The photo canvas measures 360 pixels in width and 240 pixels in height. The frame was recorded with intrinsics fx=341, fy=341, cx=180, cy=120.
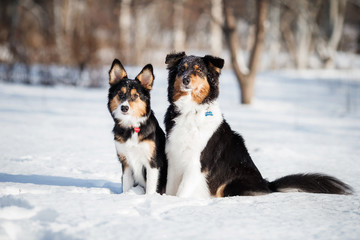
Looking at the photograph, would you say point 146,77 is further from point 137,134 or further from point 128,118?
point 137,134

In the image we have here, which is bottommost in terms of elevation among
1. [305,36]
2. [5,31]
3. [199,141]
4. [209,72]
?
[199,141]

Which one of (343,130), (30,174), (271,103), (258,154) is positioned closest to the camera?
(30,174)

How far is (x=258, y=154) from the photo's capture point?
6.54 metres

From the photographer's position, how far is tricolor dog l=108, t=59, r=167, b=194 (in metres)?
3.84

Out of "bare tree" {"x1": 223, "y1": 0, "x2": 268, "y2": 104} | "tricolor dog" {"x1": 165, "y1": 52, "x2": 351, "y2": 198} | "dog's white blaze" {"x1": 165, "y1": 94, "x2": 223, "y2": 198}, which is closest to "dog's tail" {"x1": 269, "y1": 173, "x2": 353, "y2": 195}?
"tricolor dog" {"x1": 165, "y1": 52, "x2": 351, "y2": 198}

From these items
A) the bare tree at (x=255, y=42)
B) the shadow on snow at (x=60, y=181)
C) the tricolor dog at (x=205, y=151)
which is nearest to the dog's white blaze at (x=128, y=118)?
the tricolor dog at (x=205, y=151)

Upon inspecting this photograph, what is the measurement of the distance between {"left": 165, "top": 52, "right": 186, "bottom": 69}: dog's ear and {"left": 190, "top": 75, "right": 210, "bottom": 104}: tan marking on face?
0.41 metres

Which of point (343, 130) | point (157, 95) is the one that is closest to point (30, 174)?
point (343, 130)

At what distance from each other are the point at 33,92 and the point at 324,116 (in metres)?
11.5

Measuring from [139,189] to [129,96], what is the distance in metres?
1.11

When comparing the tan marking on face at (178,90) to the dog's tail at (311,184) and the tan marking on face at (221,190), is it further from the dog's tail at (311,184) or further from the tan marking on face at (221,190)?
the dog's tail at (311,184)

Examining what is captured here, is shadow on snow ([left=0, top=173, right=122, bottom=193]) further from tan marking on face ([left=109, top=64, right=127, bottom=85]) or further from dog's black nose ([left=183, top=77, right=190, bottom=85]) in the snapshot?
dog's black nose ([left=183, top=77, right=190, bottom=85])

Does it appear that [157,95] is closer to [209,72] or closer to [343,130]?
[343,130]

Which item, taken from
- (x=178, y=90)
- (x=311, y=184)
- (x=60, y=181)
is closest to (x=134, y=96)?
(x=178, y=90)
